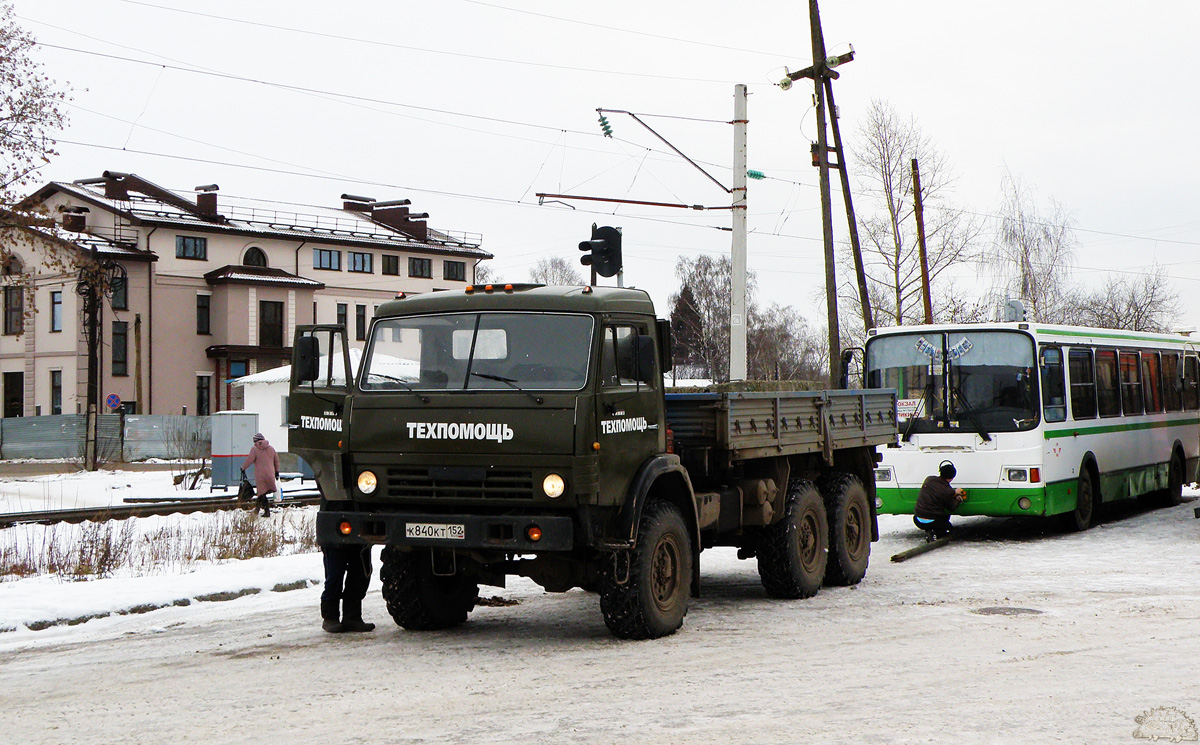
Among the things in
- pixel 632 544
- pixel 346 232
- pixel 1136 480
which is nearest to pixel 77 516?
pixel 632 544

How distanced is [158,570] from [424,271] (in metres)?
60.4

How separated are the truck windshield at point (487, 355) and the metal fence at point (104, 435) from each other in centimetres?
4062

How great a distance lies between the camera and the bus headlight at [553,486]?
8.70m

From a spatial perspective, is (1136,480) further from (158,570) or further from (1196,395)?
Result: (158,570)

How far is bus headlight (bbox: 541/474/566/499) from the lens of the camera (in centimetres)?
870

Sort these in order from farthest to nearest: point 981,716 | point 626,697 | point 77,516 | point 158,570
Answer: point 77,516, point 158,570, point 626,697, point 981,716

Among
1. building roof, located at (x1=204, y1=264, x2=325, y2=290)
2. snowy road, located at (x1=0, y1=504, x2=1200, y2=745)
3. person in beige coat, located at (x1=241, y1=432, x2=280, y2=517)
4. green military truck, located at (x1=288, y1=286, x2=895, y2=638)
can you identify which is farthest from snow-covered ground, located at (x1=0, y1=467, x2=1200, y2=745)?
building roof, located at (x1=204, y1=264, x2=325, y2=290)

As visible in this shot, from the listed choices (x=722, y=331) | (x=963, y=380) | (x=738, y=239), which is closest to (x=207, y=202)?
(x=722, y=331)

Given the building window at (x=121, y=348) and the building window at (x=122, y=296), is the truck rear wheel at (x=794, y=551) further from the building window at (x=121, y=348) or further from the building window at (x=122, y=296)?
the building window at (x=121, y=348)

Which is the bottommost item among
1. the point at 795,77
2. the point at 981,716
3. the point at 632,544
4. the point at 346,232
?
the point at 981,716

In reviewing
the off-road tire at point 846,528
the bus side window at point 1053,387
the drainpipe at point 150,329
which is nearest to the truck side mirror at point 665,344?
the off-road tire at point 846,528

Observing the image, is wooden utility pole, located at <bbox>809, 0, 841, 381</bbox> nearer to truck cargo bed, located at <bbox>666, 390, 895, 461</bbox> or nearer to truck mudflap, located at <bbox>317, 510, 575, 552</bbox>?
truck cargo bed, located at <bbox>666, 390, 895, 461</bbox>

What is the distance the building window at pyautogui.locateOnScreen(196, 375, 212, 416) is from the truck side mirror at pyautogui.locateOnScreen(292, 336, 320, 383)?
55.6m

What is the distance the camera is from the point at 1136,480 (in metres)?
19.8
